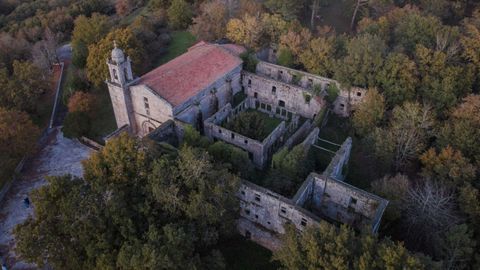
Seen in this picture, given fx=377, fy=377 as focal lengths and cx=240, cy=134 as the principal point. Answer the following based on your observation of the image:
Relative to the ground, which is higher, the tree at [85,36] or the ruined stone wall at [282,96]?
the tree at [85,36]

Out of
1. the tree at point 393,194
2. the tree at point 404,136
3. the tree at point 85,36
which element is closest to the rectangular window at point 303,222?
the tree at point 393,194

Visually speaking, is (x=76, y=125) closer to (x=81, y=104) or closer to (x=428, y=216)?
(x=81, y=104)

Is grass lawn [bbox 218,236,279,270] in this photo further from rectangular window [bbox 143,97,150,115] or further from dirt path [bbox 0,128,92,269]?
rectangular window [bbox 143,97,150,115]

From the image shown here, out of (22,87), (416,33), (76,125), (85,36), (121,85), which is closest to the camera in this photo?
(121,85)

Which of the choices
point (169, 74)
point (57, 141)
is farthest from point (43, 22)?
point (169, 74)

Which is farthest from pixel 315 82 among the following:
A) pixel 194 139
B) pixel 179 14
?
pixel 179 14

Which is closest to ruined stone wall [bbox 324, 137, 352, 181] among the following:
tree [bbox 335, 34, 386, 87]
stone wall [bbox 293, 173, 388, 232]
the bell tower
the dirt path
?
stone wall [bbox 293, 173, 388, 232]

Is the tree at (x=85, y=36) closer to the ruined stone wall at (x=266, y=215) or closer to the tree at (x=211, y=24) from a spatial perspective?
the tree at (x=211, y=24)
